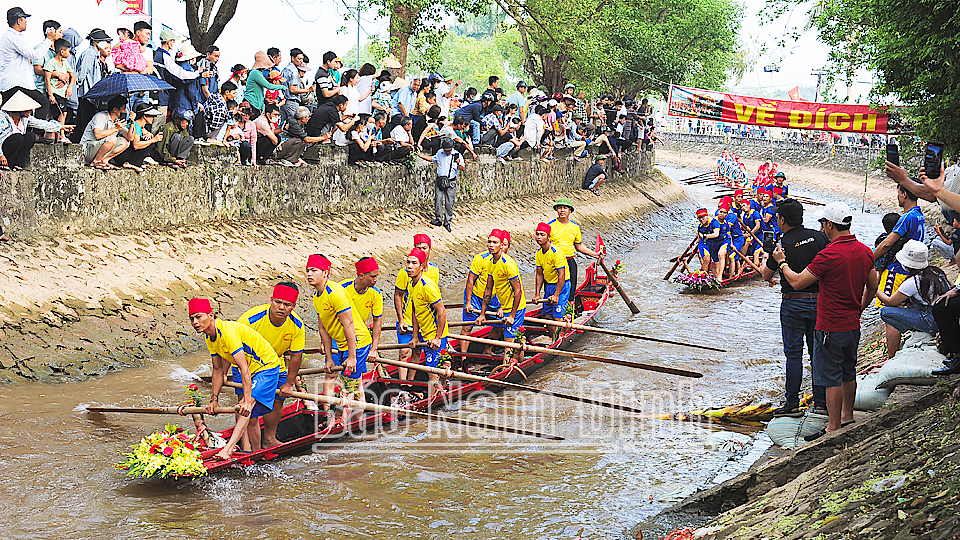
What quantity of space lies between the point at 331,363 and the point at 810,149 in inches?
1720

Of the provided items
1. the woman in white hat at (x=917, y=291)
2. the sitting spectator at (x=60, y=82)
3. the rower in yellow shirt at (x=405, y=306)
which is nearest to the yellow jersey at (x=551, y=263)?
the rower in yellow shirt at (x=405, y=306)

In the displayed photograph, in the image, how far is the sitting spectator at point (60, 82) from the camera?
40.6ft

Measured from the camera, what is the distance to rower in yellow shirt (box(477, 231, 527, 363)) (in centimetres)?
1157

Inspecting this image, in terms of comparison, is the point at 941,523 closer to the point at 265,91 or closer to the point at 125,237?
the point at 125,237

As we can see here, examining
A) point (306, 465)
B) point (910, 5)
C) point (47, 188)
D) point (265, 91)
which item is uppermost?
point (910, 5)

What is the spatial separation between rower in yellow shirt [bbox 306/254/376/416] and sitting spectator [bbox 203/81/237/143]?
6806mm

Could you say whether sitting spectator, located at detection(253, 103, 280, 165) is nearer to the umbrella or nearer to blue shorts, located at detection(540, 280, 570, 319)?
the umbrella

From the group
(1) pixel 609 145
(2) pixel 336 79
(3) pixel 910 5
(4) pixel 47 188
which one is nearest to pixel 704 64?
(1) pixel 609 145

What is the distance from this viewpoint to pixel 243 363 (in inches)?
309

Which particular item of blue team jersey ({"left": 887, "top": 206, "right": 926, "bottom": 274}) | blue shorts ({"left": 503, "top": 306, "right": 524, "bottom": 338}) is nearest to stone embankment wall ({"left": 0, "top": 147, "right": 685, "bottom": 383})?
blue shorts ({"left": 503, "top": 306, "right": 524, "bottom": 338})

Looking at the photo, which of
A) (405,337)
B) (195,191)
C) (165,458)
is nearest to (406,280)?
(405,337)

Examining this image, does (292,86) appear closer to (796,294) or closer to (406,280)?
(406,280)

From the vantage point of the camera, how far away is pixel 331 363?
30.7ft

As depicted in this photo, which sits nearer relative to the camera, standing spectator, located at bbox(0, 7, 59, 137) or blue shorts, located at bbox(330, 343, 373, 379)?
blue shorts, located at bbox(330, 343, 373, 379)
